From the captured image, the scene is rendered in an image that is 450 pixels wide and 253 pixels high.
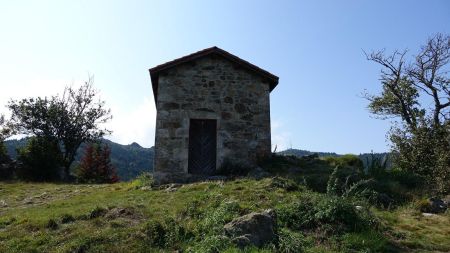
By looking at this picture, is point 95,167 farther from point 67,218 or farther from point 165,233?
point 165,233

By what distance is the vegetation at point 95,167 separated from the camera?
2656 cm

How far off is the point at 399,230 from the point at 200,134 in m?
8.38

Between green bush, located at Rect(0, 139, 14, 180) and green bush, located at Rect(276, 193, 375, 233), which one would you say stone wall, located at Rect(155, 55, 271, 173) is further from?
green bush, located at Rect(0, 139, 14, 180)

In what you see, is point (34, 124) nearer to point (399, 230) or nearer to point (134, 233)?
point (134, 233)

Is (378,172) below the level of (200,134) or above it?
below

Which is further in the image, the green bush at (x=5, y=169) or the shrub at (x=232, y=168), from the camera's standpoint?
the green bush at (x=5, y=169)

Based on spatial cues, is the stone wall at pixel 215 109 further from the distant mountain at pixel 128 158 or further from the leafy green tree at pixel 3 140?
the distant mountain at pixel 128 158

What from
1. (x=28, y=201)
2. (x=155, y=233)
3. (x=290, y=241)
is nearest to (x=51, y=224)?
(x=155, y=233)

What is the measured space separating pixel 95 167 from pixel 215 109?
16.6 metres

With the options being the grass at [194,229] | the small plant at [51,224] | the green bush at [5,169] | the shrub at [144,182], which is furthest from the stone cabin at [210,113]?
the green bush at [5,169]

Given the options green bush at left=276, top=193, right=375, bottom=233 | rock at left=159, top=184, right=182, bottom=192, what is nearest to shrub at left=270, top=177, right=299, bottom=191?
green bush at left=276, top=193, right=375, bottom=233

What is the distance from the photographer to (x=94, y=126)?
29.8 m

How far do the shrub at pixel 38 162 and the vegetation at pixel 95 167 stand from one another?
2495mm

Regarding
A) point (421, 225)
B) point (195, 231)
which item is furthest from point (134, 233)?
point (421, 225)
